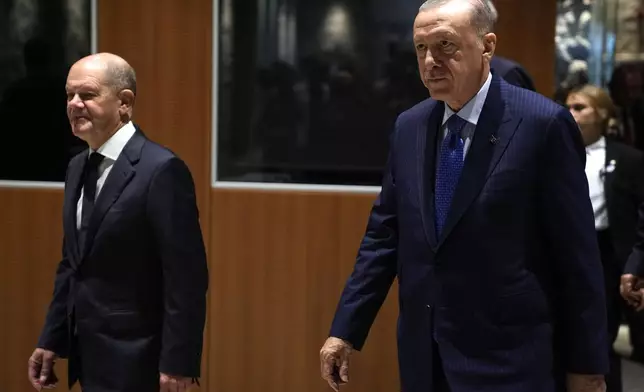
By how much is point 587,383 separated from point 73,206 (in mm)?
1470

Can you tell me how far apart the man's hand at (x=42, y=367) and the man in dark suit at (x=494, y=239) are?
1.13 meters

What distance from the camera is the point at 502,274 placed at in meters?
1.99

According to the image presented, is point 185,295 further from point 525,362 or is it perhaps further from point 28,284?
point 28,284

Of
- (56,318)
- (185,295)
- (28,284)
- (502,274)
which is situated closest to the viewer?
(502,274)

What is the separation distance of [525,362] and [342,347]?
18.1 inches

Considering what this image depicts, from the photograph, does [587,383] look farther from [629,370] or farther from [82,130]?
[629,370]

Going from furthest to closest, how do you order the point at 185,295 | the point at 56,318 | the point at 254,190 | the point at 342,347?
the point at 254,190
the point at 56,318
the point at 185,295
the point at 342,347

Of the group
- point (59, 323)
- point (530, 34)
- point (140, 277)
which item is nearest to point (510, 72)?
point (530, 34)

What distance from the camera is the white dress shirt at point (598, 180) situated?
152 inches

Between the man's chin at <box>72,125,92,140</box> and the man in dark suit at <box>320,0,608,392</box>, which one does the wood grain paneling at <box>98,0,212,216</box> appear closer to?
the man's chin at <box>72,125,92,140</box>

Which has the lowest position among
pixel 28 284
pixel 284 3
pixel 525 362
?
pixel 28 284

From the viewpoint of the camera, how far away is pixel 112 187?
8.07ft

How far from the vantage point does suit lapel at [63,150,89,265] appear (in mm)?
2502

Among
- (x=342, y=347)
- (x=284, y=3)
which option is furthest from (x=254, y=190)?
(x=342, y=347)
